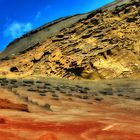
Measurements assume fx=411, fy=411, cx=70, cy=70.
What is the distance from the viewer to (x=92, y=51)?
2880 cm

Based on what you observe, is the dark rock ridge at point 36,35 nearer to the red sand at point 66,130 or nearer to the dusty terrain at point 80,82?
the dusty terrain at point 80,82

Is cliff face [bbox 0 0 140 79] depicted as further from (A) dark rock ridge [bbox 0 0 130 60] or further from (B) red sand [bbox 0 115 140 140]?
(B) red sand [bbox 0 115 140 140]

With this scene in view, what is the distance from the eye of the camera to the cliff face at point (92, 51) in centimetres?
2742

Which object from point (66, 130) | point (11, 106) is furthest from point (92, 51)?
point (66, 130)

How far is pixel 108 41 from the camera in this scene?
29.4 meters

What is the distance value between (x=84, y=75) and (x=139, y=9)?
788cm

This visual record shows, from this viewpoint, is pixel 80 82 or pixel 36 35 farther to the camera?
pixel 36 35

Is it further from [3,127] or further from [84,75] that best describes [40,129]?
[84,75]

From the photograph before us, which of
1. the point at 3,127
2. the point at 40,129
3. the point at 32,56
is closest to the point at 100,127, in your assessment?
the point at 40,129

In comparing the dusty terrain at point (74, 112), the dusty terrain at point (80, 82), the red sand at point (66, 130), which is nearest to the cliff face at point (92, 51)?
the dusty terrain at point (80, 82)

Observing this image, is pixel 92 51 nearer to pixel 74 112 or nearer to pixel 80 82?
pixel 80 82

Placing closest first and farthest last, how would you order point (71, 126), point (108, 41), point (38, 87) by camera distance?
point (71, 126) → point (38, 87) → point (108, 41)

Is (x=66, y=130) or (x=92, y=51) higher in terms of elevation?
(x=92, y=51)

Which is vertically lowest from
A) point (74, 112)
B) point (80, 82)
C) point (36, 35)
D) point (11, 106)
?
point (74, 112)
